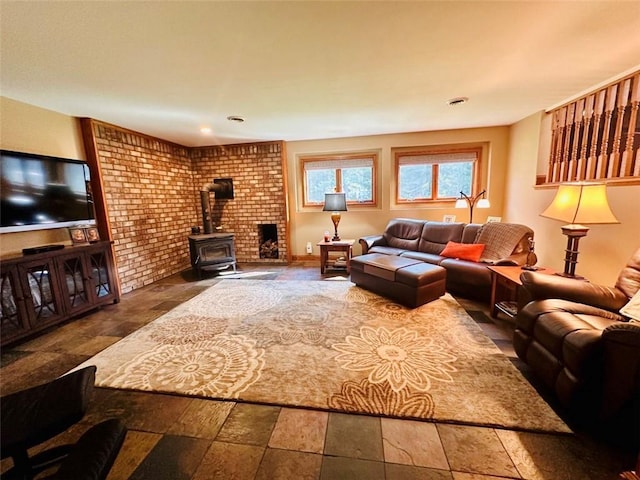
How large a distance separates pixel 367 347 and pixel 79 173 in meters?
3.69

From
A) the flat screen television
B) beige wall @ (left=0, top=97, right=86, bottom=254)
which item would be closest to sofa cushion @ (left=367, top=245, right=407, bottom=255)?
the flat screen television

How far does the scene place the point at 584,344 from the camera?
1.32 meters

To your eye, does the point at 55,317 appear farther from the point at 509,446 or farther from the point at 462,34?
the point at 462,34

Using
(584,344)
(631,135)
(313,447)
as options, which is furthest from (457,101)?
(313,447)

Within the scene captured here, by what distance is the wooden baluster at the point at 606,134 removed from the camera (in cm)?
254

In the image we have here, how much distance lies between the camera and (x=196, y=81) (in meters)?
2.33

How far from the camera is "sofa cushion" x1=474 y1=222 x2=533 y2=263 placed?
3.10 m

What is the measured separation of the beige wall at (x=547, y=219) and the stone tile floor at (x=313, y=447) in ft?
6.43

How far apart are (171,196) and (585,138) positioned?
226 inches

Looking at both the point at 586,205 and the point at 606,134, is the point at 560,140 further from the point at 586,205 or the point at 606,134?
the point at 586,205

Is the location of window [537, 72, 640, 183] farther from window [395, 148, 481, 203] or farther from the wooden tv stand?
the wooden tv stand

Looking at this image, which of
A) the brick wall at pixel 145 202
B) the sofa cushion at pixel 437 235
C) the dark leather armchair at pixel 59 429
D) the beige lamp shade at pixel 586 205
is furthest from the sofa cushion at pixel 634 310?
the brick wall at pixel 145 202

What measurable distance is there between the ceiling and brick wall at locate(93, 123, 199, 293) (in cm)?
52

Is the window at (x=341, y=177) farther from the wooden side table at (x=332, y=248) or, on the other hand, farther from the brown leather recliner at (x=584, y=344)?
the brown leather recliner at (x=584, y=344)
